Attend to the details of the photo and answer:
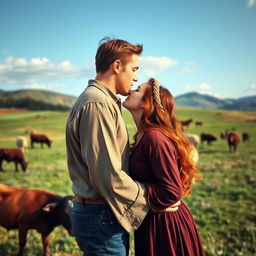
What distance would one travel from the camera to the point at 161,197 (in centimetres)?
223

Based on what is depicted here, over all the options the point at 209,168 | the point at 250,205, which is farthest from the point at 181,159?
the point at 209,168

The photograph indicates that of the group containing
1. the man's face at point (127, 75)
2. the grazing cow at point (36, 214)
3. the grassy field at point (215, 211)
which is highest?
the man's face at point (127, 75)

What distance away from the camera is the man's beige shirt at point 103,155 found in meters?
2.09

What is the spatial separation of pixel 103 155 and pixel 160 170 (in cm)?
51

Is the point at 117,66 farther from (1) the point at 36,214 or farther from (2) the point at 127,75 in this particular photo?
(1) the point at 36,214

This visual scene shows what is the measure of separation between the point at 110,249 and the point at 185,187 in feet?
3.24

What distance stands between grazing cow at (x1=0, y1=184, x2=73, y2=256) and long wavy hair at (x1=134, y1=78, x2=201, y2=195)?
3.20 m

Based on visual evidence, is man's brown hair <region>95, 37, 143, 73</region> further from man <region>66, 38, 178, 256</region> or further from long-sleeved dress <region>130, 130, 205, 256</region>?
long-sleeved dress <region>130, 130, 205, 256</region>

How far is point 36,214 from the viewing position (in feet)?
16.6

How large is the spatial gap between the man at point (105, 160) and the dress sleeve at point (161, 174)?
0.09 meters

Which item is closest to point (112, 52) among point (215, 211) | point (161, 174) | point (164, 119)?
point (164, 119)

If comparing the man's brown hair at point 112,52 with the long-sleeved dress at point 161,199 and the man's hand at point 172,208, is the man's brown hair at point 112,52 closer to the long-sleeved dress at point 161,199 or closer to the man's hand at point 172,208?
the long-sleeved dress at point 161,199

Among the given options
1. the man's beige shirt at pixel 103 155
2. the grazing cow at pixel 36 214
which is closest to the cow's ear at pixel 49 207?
the grazing cow at pixel 36 214

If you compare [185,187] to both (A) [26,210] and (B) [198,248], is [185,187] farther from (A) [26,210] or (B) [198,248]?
(A) [26,210]
